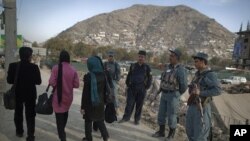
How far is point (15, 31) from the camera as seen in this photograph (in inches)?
317

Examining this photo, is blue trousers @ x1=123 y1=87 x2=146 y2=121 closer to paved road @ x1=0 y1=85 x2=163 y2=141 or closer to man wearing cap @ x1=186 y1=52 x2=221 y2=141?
paved road @ x1=0 y1=85 x2=163 y2=141

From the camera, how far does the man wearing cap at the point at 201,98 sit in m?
4.64

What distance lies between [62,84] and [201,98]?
→ 237cm

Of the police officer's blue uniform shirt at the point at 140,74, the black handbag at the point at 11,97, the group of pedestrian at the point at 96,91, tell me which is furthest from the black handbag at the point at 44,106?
the police officer's blue uniform shirt at the point at 140,74

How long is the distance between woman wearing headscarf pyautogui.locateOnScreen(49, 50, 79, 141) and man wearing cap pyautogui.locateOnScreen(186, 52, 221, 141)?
6.91 feet

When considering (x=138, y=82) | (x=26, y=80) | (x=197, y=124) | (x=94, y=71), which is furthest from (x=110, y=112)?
(x=138, y=82)

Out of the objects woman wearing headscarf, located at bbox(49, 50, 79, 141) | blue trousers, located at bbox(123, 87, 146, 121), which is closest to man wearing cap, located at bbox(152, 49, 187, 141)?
blue trousers, located at bbox(123, 87, 146, 121)

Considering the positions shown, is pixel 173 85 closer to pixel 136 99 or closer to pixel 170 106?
pixel 170 106

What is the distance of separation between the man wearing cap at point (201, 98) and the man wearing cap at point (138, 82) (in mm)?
2715

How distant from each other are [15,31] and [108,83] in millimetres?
3856

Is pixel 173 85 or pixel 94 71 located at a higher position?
pixel 94 71

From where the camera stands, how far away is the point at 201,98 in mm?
4734

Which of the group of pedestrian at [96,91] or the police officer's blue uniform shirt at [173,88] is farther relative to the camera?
the police officer's blue uniform shirt at [173,88]

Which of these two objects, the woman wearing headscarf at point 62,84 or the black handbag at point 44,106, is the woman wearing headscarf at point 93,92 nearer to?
the woman wearing headscarf at point 62,84
